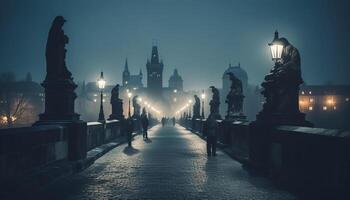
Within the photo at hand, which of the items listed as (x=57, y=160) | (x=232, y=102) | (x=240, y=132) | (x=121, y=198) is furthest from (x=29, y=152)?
(x=232, y=102)

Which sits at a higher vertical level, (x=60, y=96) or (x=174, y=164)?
(x=60, y=96)

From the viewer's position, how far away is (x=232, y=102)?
77.4ft

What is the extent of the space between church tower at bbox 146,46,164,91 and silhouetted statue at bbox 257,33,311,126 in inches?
6191

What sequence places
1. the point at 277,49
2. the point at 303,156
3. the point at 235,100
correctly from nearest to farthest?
the point at 303,156
the point at 277,49
the point at 235,100

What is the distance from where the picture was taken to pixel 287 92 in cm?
1088

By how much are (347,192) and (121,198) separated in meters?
4.04

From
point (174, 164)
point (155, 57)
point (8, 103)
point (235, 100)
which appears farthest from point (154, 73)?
point (174, 164)

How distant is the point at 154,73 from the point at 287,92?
158968 millimetres

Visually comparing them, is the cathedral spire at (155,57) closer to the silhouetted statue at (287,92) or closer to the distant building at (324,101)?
the distant building at (324,101)

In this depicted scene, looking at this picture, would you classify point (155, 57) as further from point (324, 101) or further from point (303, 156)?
point (303, 156)

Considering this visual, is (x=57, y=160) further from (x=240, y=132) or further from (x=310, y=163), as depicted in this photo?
(x=240, y=132)

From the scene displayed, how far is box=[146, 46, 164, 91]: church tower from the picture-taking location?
16785cm

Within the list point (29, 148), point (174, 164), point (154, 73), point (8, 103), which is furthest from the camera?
point (154, 73)

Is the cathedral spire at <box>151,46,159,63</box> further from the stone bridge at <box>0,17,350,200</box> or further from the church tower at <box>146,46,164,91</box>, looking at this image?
the stone bridge at <box>0,17,350,200</box>
